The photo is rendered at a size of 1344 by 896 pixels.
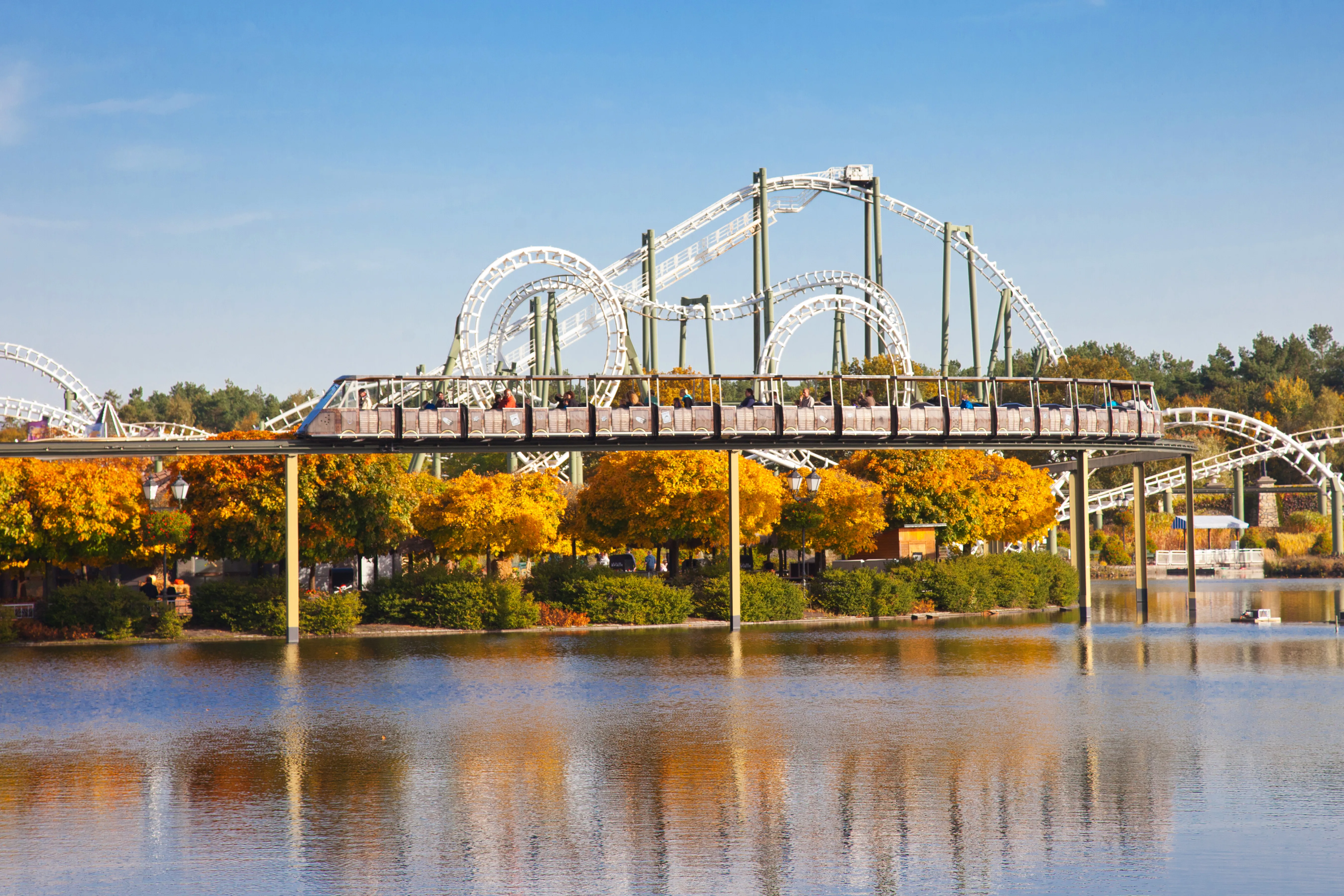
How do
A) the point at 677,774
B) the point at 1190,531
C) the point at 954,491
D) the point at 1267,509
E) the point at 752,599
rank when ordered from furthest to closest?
the point at 1267,509
the point at 954,491
the point at 1190,531
the point at 752,599
the point at 677,774

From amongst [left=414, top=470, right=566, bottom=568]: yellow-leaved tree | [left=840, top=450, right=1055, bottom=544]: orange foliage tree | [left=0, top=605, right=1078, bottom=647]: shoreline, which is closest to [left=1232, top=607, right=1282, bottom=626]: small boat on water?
[left=0, top=605, right=1078, bottom=647]: shoreline

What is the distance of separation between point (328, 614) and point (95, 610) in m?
6.84

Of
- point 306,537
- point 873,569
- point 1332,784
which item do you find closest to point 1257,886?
point 1332,784

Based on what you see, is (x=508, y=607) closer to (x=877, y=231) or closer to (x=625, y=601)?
(x=625, y=601)

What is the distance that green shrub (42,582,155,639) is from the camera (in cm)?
4006

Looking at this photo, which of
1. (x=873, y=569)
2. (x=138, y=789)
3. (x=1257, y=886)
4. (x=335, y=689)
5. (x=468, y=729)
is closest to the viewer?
(x=1257, y=886)

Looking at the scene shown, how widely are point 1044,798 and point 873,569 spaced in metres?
40.0

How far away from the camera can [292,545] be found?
38.7 m

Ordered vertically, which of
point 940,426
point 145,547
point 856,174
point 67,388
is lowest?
point 145,547

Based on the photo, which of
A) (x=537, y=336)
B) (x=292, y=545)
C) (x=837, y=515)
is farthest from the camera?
(x=537, y=336)

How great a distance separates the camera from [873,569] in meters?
55.8

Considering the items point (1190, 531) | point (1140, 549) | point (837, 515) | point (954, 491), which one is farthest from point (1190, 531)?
point (837, 515)

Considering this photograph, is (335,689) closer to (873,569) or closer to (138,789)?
(138,789)

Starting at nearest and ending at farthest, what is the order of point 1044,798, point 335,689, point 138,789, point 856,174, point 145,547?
point 1044,798 → point 138,789 → point 335,689 → point 145,547 → point 856,174
